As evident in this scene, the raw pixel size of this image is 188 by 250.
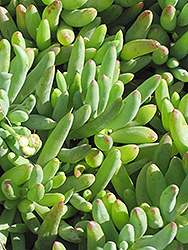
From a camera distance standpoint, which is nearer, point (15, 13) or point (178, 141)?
point (178, 141)

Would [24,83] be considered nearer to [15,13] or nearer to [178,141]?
[15,13]

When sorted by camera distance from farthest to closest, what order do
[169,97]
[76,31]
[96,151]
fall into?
[76,31]
[169,97]
[96,151]

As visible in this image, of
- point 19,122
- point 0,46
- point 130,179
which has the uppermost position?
point 0,46

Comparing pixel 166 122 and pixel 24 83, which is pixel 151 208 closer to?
pixel 166 122

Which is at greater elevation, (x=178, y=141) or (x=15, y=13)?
(x=15, y=13)

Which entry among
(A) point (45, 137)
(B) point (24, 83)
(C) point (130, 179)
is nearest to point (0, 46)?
(B) point (24, 83)

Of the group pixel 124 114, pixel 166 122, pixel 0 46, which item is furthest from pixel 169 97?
pixel 0 46

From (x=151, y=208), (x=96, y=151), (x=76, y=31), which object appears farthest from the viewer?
(x=76, y=31)
